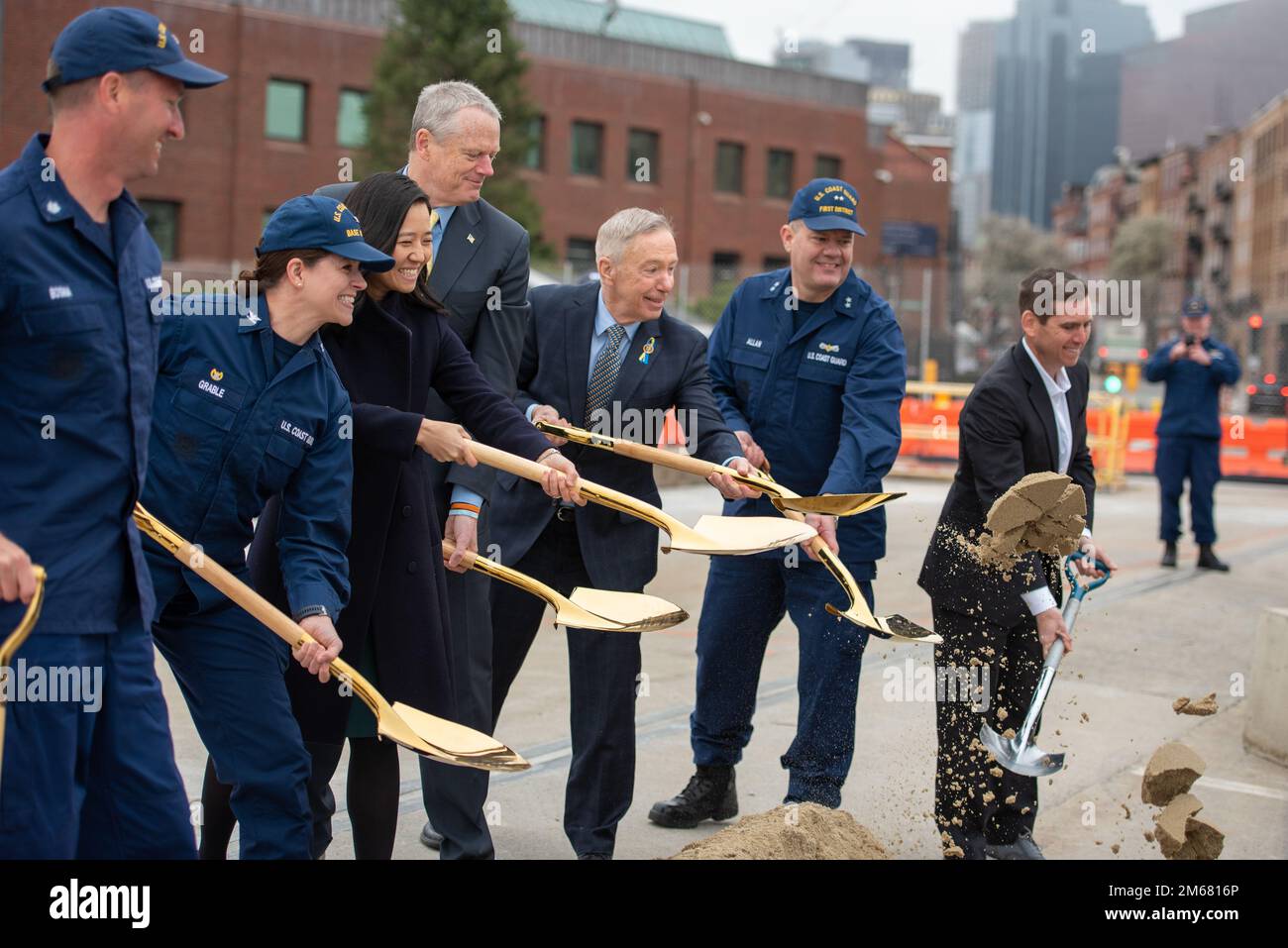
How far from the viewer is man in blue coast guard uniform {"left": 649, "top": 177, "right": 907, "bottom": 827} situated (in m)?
5.21

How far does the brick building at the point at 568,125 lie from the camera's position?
38.8 meters

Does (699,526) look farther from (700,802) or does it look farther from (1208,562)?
(1208,562)

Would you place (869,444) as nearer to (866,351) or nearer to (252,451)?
(866,351)

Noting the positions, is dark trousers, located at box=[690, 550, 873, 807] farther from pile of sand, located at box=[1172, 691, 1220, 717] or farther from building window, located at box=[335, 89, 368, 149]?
building window, located at box=[335, 89, 368, 149]

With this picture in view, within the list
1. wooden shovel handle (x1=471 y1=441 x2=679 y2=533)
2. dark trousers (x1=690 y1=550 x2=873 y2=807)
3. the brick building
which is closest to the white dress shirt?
dark trousers (x1=690 y1=550 x2=873 y2=807)

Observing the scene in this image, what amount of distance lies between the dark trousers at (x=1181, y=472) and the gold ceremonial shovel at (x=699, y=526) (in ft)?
28.1

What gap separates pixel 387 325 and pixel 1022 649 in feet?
7.87

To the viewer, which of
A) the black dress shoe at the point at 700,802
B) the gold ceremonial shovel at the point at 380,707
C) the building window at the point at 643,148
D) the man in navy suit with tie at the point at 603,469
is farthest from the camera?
the building window at the point at 643,148

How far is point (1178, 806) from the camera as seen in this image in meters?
4.47

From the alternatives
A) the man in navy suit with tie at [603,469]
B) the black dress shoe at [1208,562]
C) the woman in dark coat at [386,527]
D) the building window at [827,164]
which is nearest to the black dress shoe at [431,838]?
the man in navy suit with tie at [603,469]

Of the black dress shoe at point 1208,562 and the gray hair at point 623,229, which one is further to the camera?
the black dress shoe at point 1208,562

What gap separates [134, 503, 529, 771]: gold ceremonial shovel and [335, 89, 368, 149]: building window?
3971 centimetres

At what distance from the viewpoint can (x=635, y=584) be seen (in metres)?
4.89

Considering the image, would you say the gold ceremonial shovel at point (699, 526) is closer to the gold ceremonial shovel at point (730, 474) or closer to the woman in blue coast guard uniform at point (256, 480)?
the gold ceremonial shovel at point (730, 474)
